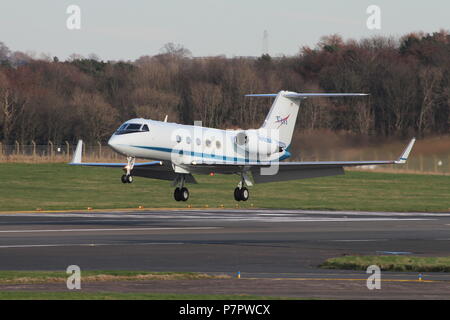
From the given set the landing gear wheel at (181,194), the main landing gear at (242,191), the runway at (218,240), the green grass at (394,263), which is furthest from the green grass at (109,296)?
the main landing gear at (242,191)

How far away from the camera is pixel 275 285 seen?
980 inches

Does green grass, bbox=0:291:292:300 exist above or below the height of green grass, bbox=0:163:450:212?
above

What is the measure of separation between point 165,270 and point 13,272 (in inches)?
184

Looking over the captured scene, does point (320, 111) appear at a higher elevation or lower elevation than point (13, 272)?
higher

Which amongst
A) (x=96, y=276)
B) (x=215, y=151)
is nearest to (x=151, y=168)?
(x=215, y=151)

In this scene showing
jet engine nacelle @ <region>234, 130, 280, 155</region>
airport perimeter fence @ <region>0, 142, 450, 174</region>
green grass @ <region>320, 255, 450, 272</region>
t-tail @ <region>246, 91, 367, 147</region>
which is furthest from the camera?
airport perimeter fence @ <region>0, 142, 450, 174</region>

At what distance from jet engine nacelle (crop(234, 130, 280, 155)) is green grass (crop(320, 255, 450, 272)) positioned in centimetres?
1735

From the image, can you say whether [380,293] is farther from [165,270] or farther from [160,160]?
[160,160]

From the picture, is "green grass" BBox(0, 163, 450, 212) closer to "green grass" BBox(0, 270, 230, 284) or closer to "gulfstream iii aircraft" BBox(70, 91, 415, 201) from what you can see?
"gulfstream iii aircraft" BBox(70, 91, 415, 201)

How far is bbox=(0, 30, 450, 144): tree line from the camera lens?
94688 millimetres

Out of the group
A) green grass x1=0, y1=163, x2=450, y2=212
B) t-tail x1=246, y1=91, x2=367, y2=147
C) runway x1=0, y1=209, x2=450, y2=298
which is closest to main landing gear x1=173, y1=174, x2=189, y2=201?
runway x1=0, y1=209, x2=450, y2=298

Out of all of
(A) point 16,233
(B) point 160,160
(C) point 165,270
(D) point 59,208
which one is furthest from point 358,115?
(C) point 165,270

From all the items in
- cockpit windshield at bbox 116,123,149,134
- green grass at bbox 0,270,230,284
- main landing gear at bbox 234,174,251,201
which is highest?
cockpit windshield at bbox 116,123,149,134
